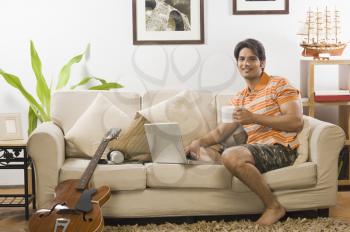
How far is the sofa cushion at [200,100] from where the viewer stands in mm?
4051

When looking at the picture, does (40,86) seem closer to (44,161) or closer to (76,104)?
(76,104)

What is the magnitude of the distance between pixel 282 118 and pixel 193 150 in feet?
1.82

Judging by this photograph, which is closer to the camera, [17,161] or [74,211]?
[74,211]

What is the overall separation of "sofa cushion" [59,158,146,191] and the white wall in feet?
4.33

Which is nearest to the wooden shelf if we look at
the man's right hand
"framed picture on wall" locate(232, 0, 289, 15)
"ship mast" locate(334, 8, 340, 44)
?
"ship mast" locate(334, 8, 340, 44)

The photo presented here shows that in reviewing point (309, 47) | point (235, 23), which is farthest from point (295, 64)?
point (235, 23)

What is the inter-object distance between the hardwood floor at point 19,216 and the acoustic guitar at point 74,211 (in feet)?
1.49

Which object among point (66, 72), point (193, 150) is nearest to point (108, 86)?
point (66, 72)

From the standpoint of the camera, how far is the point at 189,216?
12.0 ft

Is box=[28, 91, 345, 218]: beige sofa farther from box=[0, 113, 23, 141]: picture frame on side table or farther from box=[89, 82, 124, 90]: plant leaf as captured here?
box=[89, 82, 124, 90]: plant leaf

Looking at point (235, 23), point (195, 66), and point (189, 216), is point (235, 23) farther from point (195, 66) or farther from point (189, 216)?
point (189, 216)

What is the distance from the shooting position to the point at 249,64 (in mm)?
3699

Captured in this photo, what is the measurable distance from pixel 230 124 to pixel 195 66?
1.07m

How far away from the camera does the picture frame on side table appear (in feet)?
13.0
